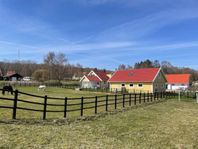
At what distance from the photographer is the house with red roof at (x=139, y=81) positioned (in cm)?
5516

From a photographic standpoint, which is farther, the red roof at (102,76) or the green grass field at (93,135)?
the red roof at (102,76)

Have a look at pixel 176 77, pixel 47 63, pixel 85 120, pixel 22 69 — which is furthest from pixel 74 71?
pixel 85 120

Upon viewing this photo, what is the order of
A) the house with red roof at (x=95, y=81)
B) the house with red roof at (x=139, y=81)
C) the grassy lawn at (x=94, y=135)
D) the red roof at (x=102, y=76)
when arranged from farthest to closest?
the red roof at (x=102, y=76) → the house with red roof at (x=95, y=81) → the house with red roof at (x=139, y=81) → the grassy lawn at (x=94, y=135)

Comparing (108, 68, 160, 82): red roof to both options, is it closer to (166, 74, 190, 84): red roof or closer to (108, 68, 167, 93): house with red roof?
(108, 68, 167, 93): house with red roof

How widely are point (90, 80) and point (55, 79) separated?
3244 cm

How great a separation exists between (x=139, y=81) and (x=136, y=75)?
9.39ft

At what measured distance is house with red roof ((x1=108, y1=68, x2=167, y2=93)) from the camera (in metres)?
55.2

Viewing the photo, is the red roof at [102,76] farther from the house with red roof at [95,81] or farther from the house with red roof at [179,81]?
the house with red roof at [179,81]

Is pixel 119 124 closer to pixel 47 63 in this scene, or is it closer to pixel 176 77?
pixel 176 77

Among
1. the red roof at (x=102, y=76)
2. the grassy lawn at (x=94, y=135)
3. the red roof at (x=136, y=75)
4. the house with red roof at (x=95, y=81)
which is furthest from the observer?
the red roof at (x=102, y=76)

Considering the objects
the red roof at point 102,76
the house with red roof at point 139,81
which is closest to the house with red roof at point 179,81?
the red roof at point 102,76

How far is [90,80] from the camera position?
75062 mm

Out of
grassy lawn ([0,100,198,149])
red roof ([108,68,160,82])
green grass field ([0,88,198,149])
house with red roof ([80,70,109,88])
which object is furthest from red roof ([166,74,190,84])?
grassy lawn ([0,100,198,149])

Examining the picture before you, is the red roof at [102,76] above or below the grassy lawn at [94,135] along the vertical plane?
above
